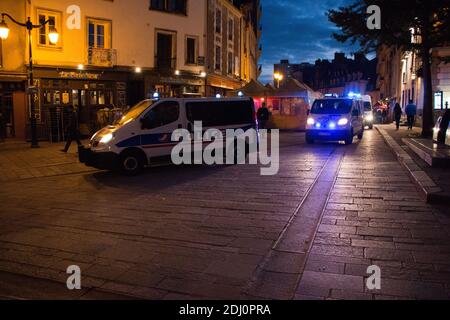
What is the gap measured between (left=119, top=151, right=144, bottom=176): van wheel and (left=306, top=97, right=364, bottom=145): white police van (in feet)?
28.6

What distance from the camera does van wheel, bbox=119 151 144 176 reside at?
10.9 meters

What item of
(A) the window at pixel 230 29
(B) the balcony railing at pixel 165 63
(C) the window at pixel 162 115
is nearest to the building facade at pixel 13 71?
(B) the balcony railing at pixel 165 63

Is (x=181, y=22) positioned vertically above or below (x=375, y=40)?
above

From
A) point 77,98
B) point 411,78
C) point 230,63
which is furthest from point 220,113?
point 411,78

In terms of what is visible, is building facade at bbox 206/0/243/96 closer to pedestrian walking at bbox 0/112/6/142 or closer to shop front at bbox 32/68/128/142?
shop front at bbox 32/68/128/142

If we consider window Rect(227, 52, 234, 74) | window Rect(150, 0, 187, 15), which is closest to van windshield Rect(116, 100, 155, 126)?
window Rect(150, 0, 187, 15)

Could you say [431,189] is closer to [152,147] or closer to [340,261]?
[340,261]

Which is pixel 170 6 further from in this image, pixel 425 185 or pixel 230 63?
pixel 425 185

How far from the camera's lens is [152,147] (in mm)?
11305

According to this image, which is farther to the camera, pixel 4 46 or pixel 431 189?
pixel 4 46

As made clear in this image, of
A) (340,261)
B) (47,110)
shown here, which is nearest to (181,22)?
(47,110)

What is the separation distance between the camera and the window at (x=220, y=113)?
39.5 feet

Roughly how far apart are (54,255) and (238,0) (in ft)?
128
